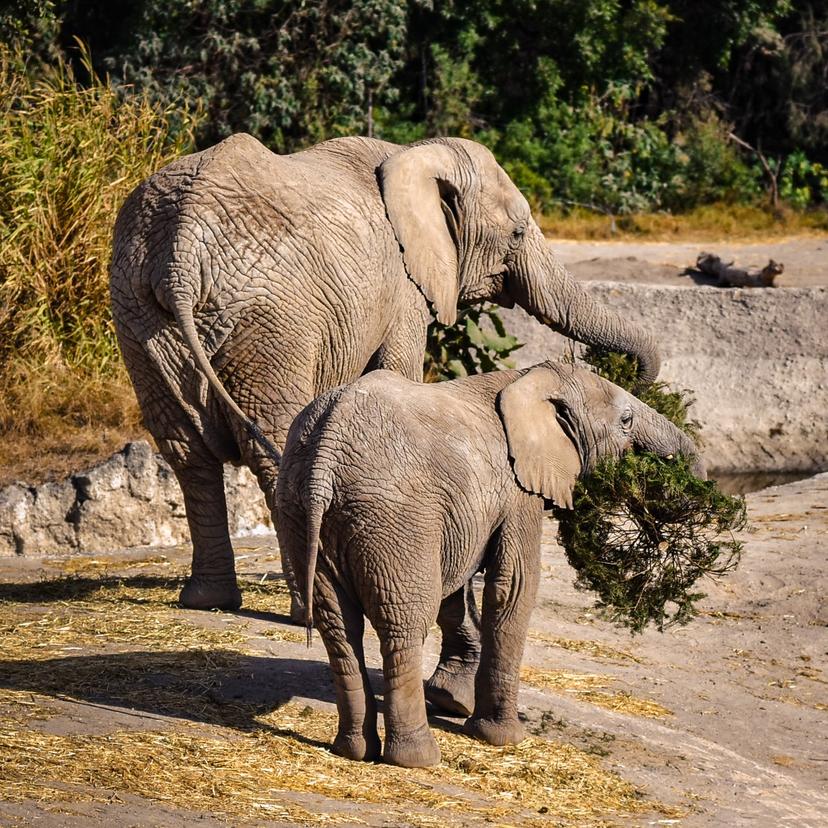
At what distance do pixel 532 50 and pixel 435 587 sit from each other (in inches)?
698

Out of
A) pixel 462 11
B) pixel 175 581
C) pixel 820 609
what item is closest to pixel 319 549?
pixel 175 581

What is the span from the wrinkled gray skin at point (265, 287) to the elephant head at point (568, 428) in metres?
0.81

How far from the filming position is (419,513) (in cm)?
522

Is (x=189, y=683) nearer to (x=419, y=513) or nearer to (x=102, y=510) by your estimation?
(x=419, y=513)

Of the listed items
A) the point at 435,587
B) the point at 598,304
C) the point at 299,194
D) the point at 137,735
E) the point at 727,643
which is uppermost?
the point at 299,194

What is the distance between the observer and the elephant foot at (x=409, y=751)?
17.5 ft

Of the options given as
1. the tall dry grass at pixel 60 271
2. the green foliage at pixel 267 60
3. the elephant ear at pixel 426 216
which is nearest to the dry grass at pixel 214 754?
the elephant ear at pixel 426 216

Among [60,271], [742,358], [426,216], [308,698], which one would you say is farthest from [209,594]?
[742,358]

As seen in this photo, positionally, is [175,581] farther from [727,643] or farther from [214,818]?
[214,818]

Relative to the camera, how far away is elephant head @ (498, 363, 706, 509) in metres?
5.62

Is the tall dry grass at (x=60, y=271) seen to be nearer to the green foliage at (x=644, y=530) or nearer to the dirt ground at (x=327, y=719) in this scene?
the dirt ground at (x=327, y=719)

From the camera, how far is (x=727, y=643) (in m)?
8.27

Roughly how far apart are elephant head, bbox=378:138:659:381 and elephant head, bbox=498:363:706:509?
1535mm

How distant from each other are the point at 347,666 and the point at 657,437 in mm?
1593
